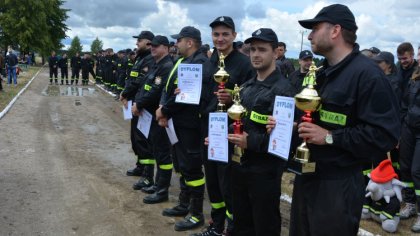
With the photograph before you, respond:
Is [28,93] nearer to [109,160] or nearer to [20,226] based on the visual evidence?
[109,160]

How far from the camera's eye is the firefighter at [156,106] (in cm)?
564

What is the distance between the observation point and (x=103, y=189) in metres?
6.17

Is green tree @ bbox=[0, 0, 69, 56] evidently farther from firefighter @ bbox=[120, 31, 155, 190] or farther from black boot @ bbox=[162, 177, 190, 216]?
black boot @ bbox=[162, 177, 190, 216]

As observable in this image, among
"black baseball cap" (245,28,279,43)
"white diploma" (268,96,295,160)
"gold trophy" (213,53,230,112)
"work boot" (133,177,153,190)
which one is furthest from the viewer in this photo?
"work boot" (133,177,153,190)

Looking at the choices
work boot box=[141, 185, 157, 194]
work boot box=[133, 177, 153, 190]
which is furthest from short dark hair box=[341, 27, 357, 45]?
work boot box=[133, 177, 153, 190]

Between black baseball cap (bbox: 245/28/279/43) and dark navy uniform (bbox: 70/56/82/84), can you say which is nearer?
black baseball cap (bbox: 245/28/279/43)

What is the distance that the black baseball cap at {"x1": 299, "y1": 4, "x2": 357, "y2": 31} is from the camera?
2.53 meters

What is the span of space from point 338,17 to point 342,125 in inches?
26.8

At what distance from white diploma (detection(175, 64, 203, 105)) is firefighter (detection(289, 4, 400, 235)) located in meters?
1.91

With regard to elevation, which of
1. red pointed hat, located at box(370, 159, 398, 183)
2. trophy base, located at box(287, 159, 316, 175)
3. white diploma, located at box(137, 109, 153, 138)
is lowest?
red pointed hat, located at box(370, 159, 398, 183)

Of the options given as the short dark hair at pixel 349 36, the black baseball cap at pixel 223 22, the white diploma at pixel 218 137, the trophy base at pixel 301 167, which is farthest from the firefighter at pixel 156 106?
the short dark hair at pixel 349 36

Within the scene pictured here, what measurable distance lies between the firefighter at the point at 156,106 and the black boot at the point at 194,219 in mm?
919

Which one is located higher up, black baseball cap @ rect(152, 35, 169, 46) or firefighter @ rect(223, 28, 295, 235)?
black baseball cap @ rect(152, 35, 169, 46)

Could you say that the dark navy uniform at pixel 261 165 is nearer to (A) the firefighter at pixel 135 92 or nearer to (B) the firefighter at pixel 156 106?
Answer: (B) the firefighter at pixel 156 106
